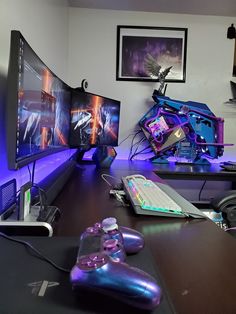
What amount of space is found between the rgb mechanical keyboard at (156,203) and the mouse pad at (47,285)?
1.04 ft

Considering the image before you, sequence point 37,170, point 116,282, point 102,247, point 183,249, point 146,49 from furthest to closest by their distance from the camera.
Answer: point 146,49 → point 37,170 → point 183,249 → point 102,247 → point 116,282

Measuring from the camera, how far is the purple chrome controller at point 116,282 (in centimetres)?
42

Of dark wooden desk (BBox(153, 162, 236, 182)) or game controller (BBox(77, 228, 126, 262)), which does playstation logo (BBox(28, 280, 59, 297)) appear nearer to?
game controller (BBox(77, 228, 126, 262))

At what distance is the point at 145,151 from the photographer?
286cm

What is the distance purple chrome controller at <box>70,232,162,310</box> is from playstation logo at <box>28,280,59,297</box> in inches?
2.0

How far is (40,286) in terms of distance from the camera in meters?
0.47

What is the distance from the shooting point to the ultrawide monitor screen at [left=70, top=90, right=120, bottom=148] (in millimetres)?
1916

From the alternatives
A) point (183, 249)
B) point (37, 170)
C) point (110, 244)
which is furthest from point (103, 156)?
point (110, 244)

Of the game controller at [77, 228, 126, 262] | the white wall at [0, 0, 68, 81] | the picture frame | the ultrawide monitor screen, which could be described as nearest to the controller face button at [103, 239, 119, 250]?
the game controller at [77, 228, 126, 262]

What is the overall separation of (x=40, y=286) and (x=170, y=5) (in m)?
2.70

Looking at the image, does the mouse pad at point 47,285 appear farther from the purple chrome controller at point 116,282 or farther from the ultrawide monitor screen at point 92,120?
the ultrawide monitor screen at point 92,120

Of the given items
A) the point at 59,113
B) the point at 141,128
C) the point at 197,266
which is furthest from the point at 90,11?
the point at 197,266

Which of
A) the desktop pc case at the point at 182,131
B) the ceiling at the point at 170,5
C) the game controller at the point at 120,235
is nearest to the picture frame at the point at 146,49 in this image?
the ceiling at the point at 170,5

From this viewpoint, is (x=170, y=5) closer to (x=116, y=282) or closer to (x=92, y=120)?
(x=92, y=120)
